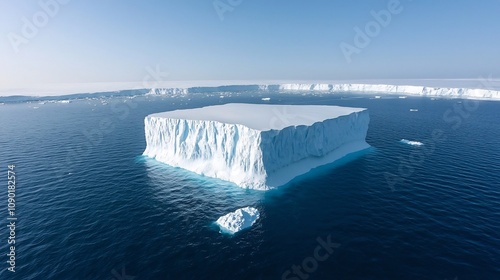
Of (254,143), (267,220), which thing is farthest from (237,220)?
(254,143)

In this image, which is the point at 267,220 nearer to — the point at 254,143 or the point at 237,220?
the point at 237,220

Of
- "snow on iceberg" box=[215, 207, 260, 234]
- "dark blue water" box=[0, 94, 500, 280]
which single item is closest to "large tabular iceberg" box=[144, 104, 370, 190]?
"dark blue water" box=[0, 94, 500, 280]

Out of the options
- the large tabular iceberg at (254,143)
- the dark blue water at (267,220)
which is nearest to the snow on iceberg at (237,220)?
the dark blue water at (267,220)

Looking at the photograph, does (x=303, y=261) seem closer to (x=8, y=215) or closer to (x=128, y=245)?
(x=128, y=245)

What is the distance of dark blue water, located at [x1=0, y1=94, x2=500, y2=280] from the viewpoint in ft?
59.8

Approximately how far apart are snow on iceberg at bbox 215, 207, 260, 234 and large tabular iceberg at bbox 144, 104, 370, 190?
22.2 feet

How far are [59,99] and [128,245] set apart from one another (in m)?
197

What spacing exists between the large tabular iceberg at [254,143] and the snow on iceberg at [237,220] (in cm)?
678

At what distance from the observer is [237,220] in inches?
921

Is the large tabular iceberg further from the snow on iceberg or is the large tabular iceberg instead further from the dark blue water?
the snow on iceberg

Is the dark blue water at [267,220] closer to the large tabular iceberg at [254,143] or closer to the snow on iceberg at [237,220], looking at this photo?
the snow on iceberg at [237,220]

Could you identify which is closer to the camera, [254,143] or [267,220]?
[267,220]

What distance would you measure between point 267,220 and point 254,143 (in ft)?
36.0

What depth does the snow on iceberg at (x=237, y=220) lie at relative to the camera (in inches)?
900
